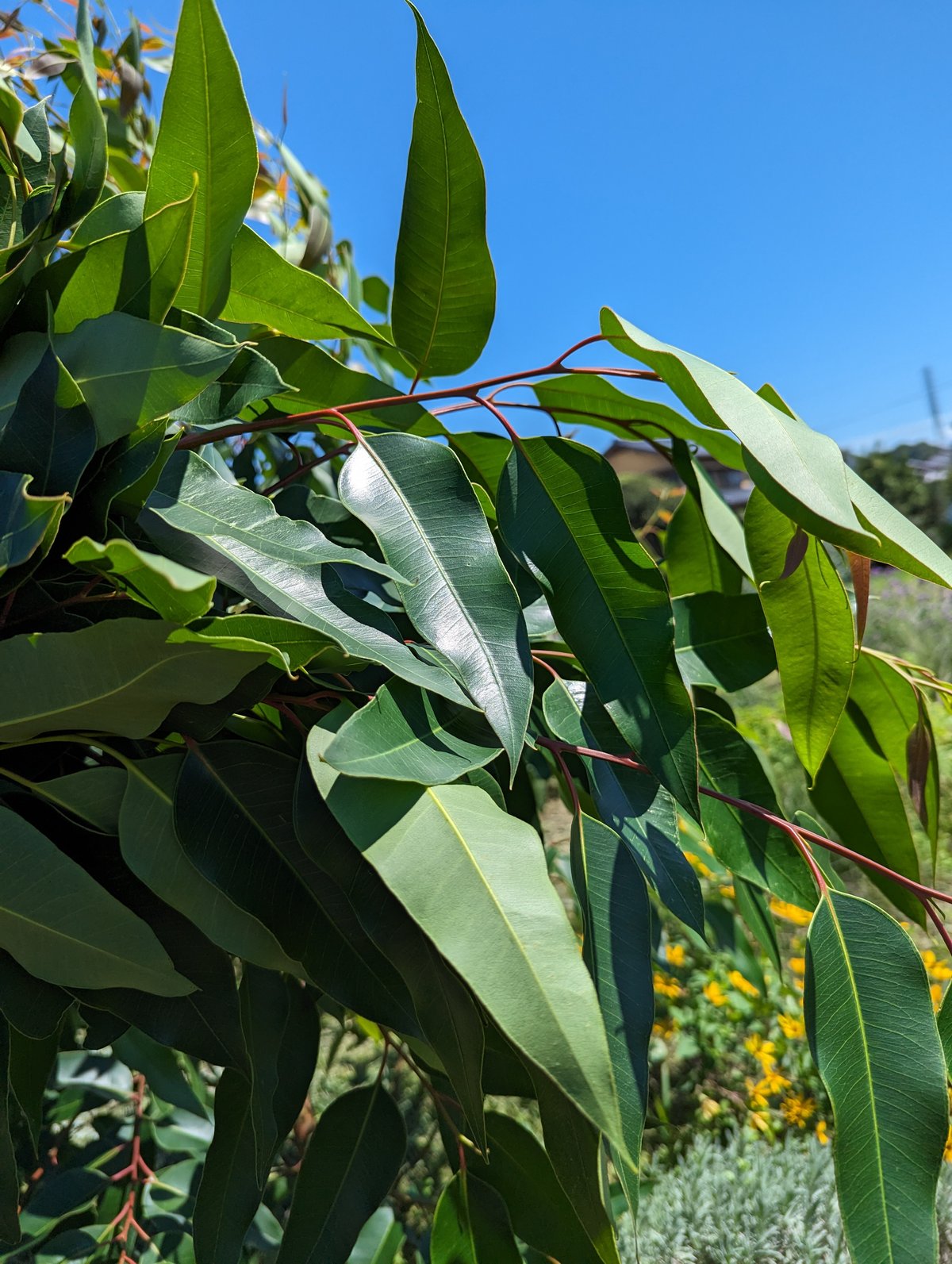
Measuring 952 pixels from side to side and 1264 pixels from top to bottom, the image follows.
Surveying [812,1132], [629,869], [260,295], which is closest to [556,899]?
[629,869]

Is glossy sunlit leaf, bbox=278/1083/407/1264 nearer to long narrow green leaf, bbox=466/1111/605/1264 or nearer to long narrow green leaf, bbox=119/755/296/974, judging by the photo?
long narrow green leaf, bbox=466/1111/605/1264

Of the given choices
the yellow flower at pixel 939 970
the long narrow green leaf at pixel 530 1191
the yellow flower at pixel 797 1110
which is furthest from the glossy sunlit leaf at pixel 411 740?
the yellow flower at pixel 939 970

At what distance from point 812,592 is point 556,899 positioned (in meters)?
0.24

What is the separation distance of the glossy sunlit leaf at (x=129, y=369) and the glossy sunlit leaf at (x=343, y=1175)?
49 cm

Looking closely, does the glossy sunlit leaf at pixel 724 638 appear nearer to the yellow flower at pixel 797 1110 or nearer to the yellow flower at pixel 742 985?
the yellow flower at pixel 797 1110

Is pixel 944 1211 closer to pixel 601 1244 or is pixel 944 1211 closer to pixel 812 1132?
pixel 812 1132

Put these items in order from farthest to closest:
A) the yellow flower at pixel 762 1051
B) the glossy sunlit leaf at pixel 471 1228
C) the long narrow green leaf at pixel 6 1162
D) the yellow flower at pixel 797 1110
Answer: the yellow flower at pixel 762 1051, the yellow flower at pixel 797 1110, the glossy sunlit leaf at pixel 471 1228, the long narrow green leaf at pixel 6 1162

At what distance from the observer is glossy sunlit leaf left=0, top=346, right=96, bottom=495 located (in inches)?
14.1

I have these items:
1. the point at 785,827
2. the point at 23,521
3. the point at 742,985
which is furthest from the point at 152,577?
the point at 742,985

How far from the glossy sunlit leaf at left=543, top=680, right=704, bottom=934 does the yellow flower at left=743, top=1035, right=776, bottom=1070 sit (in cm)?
205

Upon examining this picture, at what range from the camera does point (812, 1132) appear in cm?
210

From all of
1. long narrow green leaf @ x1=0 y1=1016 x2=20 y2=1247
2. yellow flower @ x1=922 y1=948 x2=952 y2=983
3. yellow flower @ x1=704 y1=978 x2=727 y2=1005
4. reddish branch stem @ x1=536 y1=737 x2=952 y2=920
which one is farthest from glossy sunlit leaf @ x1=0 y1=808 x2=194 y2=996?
yellow flower @ x1=922 y1=948 x2=952 y2=983

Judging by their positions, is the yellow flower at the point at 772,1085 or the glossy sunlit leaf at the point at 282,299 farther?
the yellow flower at the point at 772,1085

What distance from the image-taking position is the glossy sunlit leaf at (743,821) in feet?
1.72
